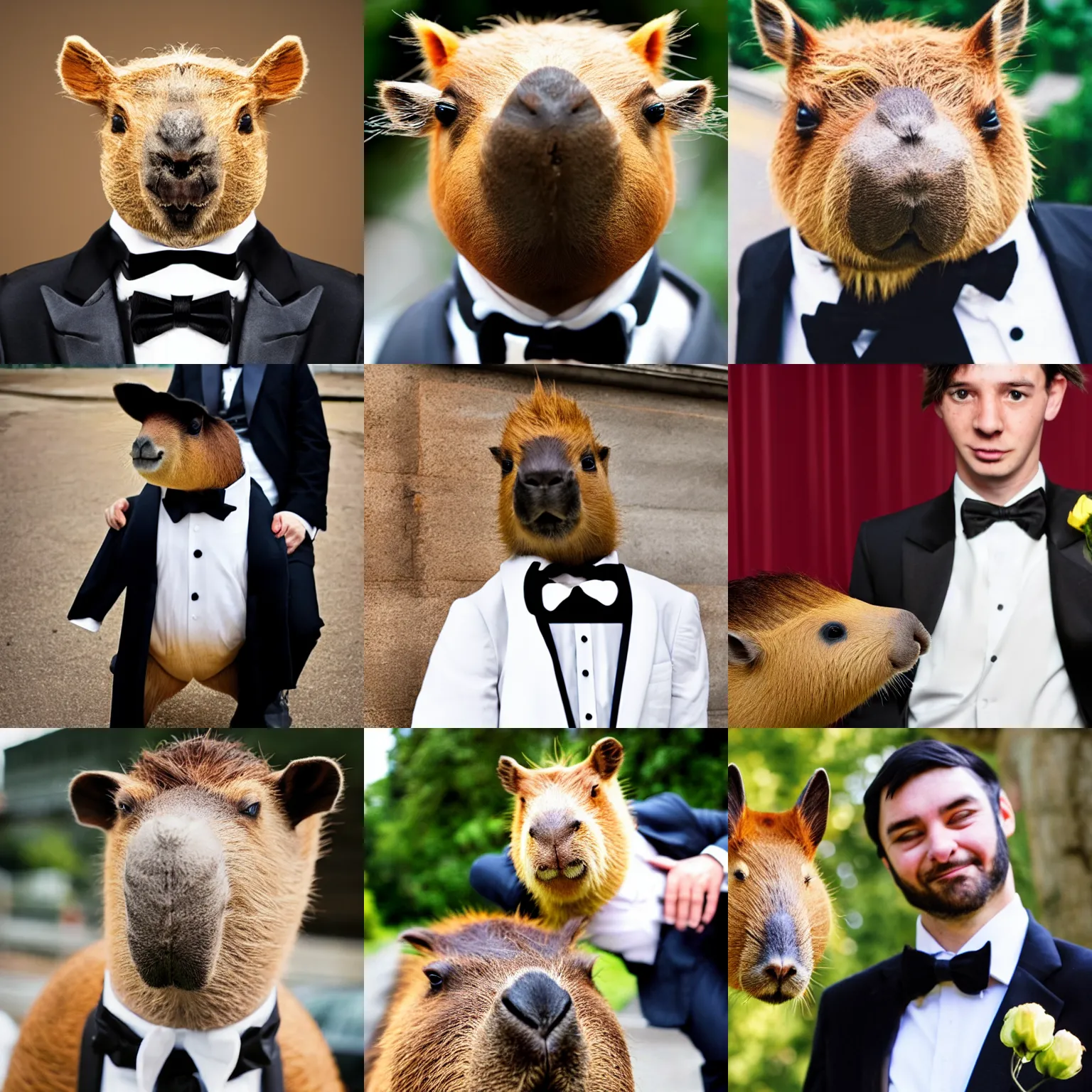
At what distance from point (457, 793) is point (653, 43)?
2186mm

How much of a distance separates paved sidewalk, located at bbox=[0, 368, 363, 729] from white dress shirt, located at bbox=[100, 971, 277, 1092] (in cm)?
81

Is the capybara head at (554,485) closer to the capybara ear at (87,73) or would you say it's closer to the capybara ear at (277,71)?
the capybara ear at (277,71)

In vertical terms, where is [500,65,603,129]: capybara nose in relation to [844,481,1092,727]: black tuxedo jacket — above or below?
above

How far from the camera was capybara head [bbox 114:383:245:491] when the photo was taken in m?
3.62

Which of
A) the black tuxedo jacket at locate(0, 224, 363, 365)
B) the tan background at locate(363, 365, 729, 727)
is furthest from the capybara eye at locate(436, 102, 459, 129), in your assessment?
the tan background at locate(363, 365, 729, 727)

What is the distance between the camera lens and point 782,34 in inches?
145

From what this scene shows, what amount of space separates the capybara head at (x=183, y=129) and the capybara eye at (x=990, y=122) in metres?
1.93

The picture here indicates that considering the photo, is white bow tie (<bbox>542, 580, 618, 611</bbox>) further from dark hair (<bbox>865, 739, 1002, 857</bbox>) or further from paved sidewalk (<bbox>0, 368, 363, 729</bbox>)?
dark hair (<bbox>865, 739, 1002, 857</bbox>)

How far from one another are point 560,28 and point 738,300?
3.04ft

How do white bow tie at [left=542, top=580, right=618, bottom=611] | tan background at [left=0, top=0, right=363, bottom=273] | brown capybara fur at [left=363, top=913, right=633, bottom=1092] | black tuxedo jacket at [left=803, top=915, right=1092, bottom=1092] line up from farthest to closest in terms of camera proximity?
tan background at [left=0, top=0, right=363, bottom=273]
white bow tie at [left=542, top=580, right=618, bottom=611]
black tuxedo jacket at [left=803, top=915, right=1092, bottom=1092]
brown capybara fur at [left=363, top=913, right=633, bottom=1092]

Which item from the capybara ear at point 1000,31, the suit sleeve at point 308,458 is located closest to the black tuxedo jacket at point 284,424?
the suit sleeve at point 308,458

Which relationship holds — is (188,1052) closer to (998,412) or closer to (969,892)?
(969,892)

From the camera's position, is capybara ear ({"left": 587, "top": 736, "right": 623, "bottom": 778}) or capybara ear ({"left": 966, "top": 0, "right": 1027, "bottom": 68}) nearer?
capybara ear ({"left": 587, "top": 736, "right": 623, "bottom": 778})

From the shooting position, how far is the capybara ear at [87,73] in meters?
3.72
